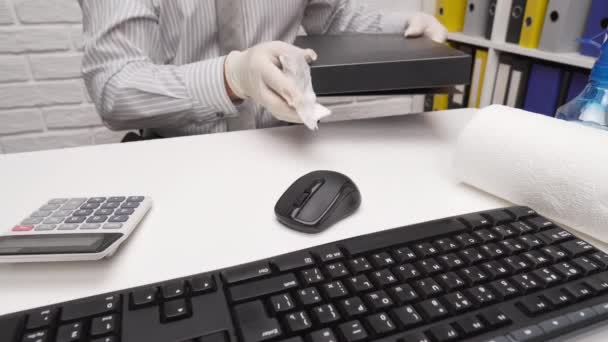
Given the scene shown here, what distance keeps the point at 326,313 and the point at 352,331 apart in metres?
0.02

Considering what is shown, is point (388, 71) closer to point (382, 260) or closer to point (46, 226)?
point (382, 260)

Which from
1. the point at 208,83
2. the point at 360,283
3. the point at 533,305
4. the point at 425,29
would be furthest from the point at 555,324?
the point at 425,29

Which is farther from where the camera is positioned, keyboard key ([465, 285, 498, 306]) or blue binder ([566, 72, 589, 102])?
blue binder ([566, 72, 589, 102])

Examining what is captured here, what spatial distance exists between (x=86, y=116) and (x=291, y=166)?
996 millimetres

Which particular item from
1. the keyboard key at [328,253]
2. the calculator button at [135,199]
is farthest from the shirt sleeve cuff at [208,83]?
the keyboard key at [328,253]

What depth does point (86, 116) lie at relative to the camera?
1.21 meters

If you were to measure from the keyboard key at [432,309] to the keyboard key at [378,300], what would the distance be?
0.06 feet

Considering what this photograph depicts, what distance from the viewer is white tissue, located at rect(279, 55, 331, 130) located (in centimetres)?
47

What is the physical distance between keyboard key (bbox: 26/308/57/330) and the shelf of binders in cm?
111

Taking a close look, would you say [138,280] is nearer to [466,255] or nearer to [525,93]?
[466,255]

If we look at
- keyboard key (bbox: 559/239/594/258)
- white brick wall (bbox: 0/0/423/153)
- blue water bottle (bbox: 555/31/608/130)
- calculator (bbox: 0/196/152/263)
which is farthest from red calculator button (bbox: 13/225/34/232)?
white brick wall (bbox: 0/0/423/153)

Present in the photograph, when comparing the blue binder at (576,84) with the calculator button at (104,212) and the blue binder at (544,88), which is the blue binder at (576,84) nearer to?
the blue binder at (544,88)

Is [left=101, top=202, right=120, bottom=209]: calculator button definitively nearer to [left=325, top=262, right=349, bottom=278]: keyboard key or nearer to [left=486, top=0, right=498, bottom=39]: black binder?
[left=325, top=262, right=349, bottom=278]: keyboard key

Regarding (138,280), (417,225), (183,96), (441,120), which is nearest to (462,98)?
(441,120)
